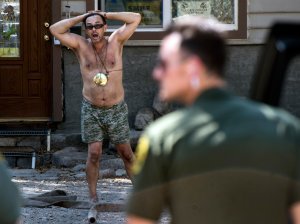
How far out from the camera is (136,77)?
12.6 meters

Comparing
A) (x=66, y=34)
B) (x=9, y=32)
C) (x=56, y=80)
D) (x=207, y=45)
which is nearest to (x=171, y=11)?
(x=56, y=80)

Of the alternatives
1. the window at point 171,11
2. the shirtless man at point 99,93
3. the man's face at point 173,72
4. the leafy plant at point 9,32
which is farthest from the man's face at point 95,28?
the man's face at point 173,72

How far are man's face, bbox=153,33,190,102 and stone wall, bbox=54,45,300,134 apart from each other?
9.36 m

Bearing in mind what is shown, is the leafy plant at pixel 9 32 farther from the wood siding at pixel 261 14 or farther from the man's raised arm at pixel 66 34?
the man's raised arm at pixel 66 34

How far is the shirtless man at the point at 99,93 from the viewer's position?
8.73 m

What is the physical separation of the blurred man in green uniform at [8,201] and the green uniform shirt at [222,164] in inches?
22.0

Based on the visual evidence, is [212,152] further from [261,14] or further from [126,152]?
[261,14]

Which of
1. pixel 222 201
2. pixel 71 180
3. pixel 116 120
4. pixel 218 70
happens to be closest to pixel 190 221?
pixel 222 201

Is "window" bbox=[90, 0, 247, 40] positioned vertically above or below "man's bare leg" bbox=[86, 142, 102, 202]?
above

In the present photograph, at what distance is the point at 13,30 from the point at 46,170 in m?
2.42

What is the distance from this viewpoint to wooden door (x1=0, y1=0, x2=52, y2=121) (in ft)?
42.1

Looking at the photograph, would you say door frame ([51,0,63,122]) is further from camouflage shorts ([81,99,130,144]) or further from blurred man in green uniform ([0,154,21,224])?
blurred man in green uniform ([0,154,21,224])

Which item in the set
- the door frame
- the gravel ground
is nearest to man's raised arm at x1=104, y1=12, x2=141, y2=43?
the gravel ground

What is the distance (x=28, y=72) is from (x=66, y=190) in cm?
326
